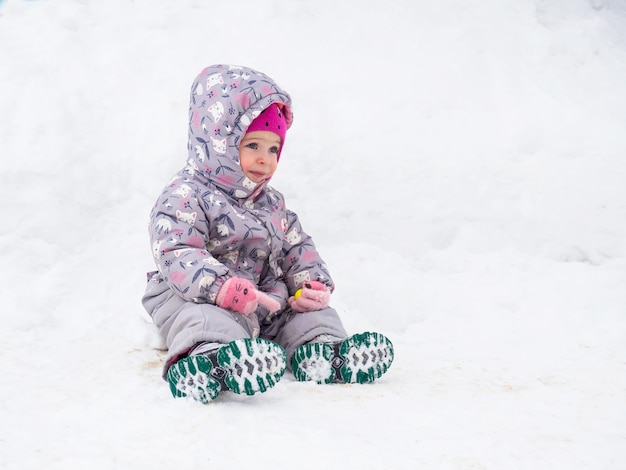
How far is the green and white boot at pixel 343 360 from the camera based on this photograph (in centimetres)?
217

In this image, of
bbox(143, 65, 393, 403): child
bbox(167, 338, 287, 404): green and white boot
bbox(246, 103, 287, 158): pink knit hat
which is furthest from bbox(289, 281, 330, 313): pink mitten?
bbox(167, 338, 287, 404): green and white boot

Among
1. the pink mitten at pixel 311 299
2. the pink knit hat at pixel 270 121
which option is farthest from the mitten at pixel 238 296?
the pink knit hat at pixel 270 121

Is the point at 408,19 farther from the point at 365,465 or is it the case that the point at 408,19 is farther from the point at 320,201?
the point at 365,465

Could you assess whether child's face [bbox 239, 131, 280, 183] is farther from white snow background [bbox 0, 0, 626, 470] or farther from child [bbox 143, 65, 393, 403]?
white snow background [bbox 0, 0, 626, 470]

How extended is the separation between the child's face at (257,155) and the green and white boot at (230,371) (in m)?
0.83

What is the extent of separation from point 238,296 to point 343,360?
1.27 ft

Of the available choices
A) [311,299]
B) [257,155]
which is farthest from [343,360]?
[257,155]

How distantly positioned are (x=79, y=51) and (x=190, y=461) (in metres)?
3.37

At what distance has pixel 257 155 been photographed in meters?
2.47

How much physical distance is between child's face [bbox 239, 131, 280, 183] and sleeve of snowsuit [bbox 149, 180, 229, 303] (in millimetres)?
214

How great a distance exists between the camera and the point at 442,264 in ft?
11.1

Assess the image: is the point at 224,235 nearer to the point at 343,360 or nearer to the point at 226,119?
the point at 226,119

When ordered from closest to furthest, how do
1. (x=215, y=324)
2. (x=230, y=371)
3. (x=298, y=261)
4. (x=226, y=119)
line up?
(x=230, y=371) → (x=215, y=324) → (x=226, y=119) → (x=298, y=261)

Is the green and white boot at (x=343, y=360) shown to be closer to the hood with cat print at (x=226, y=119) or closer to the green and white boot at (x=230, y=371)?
the green and white boot at (x=230, y=371)
